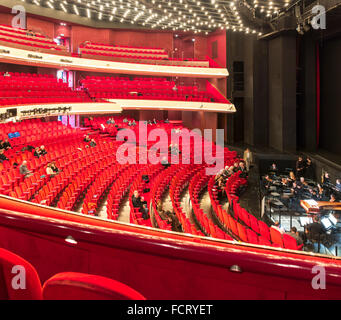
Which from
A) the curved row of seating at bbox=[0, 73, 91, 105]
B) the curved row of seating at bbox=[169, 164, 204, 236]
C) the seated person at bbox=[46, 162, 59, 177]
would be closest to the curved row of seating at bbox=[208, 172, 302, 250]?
the curved row of seating at bbox=[169, 164, 204, 236]

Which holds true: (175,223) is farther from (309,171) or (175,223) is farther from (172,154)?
(309,171)

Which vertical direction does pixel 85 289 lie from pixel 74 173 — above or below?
above

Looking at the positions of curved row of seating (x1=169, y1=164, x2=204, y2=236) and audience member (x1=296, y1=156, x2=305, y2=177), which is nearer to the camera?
curved row of seating (x1=169, y1=164, x2=204, y2=236)

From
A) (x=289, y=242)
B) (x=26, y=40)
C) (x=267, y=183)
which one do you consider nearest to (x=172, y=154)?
(x=267, y=183)

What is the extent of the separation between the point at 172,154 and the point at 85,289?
8.11m

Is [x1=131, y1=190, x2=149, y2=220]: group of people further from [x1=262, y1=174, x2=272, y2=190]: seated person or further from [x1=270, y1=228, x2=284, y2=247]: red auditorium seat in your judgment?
[x1=262, y1=174, x2=272, y2=190]: seated person

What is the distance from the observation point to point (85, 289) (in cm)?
57

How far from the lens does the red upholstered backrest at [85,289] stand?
56 centimetres

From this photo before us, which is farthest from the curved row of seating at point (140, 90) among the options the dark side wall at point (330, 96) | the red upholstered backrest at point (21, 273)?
the red upholstered backrest at point (21, 273)

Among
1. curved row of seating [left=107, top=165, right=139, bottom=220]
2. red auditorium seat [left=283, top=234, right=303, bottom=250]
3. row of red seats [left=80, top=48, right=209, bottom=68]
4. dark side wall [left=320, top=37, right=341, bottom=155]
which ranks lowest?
red auditorium seat [left=283, top=234, right=303, bottom=250]

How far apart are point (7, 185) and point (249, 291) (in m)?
4.45

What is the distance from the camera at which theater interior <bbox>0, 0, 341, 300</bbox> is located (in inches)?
28.5

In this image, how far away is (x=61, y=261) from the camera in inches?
33.7

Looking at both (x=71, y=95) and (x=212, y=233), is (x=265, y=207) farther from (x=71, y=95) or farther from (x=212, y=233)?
(x=71, y=95)
